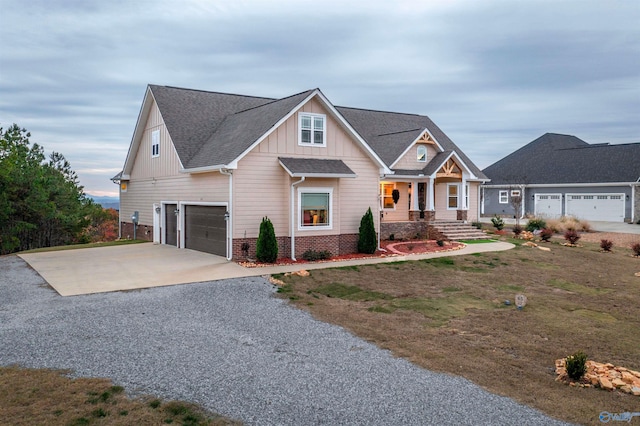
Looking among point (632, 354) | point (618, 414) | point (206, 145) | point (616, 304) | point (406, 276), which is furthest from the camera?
point (206, 145)

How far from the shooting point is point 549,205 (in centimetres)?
3969

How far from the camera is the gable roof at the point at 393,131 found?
2664cm

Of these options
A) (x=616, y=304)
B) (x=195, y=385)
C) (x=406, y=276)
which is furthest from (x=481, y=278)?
(x=195, y=385)

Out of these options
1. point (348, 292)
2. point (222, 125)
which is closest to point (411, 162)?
point (222, 125)

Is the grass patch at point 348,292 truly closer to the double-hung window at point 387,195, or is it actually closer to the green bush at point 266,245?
the green bush at point 266,245

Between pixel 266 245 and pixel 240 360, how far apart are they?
29.1 feet

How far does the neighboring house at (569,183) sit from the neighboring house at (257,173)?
58.2ft

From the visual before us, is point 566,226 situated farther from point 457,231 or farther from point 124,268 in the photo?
point 124,268

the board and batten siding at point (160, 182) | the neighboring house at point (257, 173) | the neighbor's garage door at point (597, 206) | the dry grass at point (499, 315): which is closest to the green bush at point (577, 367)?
the dry grass at point (499, 315)

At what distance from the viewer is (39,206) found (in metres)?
27.6

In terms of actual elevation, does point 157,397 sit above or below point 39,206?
below

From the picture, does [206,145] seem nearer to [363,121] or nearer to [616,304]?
[363,121]

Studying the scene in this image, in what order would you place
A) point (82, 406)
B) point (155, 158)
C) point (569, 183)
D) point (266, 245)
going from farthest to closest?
point (569, 183), point (155, 158), point (266, 245), point (82, 406)

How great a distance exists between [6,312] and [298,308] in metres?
6.22
